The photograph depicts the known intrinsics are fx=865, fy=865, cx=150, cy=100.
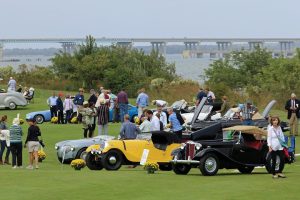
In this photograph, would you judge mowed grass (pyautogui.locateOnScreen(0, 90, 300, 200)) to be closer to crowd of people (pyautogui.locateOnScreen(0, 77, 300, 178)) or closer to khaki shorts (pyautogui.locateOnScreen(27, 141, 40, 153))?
khaki shorts (pyautogui.locateOnScreen(27, 141, 40, 153))

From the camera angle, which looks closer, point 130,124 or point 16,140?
point 16,140

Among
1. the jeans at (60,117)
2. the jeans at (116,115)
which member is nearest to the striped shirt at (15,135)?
the jeans at (116,115)

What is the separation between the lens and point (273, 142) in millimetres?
21375

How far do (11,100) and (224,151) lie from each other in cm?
2901

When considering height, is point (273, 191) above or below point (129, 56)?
below

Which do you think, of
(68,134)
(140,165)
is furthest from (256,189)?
(68,134)

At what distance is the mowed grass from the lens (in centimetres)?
1844

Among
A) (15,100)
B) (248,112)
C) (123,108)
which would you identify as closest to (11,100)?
(15,100)

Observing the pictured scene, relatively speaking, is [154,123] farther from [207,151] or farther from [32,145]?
[207,151]

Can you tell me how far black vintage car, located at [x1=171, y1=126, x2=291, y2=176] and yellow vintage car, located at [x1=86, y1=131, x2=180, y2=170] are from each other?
1.20 m

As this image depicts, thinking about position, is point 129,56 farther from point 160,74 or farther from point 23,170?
point 23,170

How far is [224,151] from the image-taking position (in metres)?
22.9

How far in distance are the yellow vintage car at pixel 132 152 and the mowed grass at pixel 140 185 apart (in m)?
0.40

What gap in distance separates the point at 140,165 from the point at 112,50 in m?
50.6
